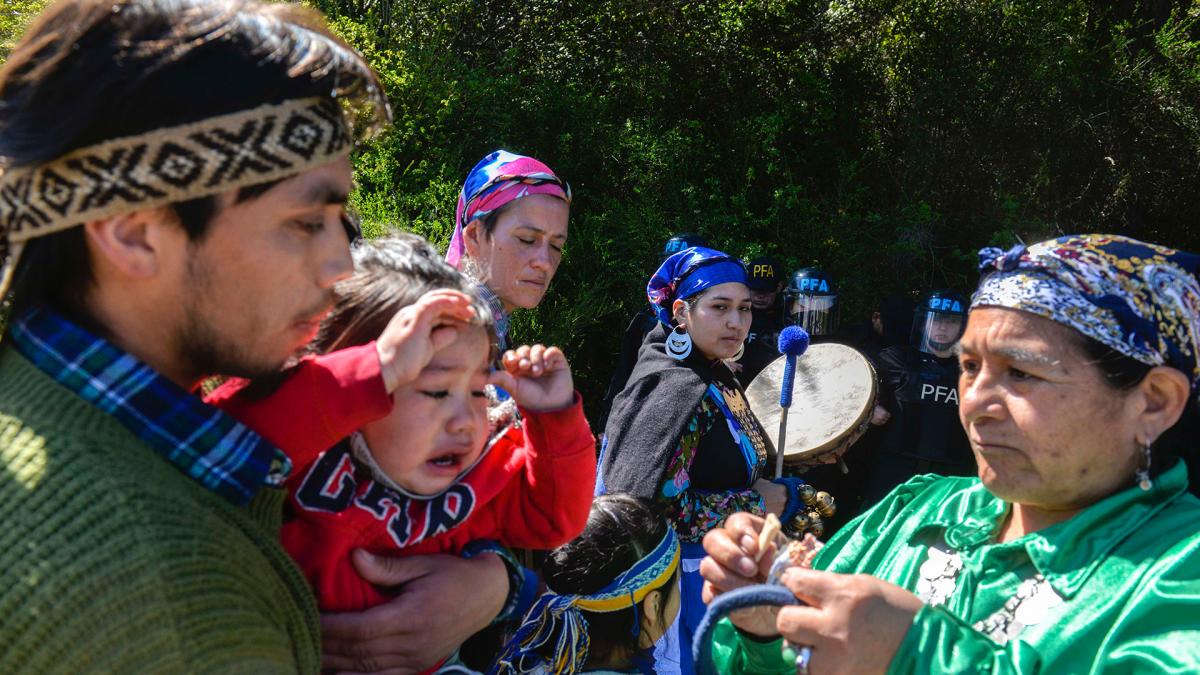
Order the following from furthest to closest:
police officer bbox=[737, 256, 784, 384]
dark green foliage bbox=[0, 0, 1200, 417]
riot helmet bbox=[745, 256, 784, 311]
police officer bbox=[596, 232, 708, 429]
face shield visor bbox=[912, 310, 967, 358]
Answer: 1. dark green foliage bbox=[0, 0, 1200, 417]
2. riot helmet bbox=[745, 256, 784, 311]
3. police officer bbox=[737, 256, 784, 384]
4. face shield visor bbox=[912, 310, 967, 358]
5. police officer bbox=[596, 232, 708, 429]

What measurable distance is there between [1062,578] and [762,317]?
5216mm

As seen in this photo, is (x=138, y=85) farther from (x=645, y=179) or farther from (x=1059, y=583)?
(x=645, y=179)

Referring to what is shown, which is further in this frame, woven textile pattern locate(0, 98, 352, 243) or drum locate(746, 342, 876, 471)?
drum locate(746, 342, 876, 471)

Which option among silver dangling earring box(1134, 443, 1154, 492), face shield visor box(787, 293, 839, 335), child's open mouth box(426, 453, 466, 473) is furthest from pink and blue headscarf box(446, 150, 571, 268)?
face shield visor box(787, 293, 839, 335)

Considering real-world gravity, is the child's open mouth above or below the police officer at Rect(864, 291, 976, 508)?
above

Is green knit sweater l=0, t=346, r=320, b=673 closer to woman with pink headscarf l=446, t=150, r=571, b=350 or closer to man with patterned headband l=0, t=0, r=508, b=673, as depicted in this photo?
man with patterned headband l=0, t=0, r=508, b=673

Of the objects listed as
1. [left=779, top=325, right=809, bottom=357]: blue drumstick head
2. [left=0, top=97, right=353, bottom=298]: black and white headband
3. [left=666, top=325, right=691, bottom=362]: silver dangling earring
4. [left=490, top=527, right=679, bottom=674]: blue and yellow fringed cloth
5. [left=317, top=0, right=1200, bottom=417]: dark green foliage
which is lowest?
[left=490, top=527, right=679, bottom=674]: blue and yellow fringed cloth

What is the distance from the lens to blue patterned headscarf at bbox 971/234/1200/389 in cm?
195

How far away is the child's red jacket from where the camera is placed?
1.56m

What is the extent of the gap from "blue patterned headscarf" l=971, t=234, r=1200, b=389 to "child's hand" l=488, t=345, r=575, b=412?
1.02 meters

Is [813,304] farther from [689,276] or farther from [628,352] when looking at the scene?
[689,276]

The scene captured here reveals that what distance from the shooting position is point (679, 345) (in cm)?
→ 457

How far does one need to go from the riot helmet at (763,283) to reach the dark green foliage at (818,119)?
96cm

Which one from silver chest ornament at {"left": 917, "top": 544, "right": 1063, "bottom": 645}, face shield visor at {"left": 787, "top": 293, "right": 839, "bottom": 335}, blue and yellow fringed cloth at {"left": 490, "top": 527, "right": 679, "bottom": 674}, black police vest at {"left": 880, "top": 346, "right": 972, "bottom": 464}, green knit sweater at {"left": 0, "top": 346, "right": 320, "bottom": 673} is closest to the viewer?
green knit sweater at {"left": 0, "top": 346, "right": 320, "bottom": 673}
